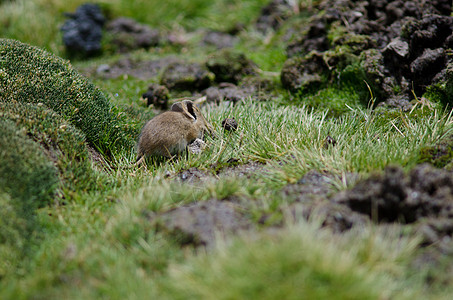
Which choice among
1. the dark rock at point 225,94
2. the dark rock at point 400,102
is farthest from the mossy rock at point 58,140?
the dark rock at point 400,102

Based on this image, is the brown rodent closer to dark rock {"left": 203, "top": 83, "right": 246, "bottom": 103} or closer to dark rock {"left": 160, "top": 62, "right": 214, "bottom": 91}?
dark rock {"left": 203, "top": 83, "right": 246, "bottom": 103}

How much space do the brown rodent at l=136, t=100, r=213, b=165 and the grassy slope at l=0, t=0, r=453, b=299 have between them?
8.3 inches

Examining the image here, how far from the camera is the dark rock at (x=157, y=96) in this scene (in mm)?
6523

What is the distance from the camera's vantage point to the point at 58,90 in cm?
462

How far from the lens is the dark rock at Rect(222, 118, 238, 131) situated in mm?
5133

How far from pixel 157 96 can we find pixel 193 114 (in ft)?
5.35

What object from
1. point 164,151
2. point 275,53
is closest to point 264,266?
point 164,151

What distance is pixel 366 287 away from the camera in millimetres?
2301

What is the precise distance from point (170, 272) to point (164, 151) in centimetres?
228

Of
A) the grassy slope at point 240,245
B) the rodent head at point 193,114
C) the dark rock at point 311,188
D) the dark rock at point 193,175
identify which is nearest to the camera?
the grassy slope at point 240,245

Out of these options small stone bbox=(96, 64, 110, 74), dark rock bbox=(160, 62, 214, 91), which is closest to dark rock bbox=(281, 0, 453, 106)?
dark rock bbox=(160, 62, 214, 91)

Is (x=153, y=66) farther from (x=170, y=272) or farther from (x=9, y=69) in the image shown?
(x=170, y=272)

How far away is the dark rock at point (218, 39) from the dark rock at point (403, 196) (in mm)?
7478

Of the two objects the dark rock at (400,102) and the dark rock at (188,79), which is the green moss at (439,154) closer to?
the dark rock at (400,102)
